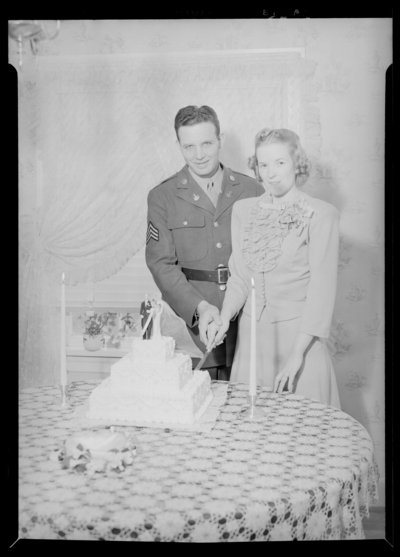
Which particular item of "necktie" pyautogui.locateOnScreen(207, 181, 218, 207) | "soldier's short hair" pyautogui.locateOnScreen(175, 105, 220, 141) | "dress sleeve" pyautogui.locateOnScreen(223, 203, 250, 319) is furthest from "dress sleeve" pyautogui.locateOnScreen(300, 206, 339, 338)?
"soldier's short hair" pyautogui.locateOnScreen(175, 105, 220, 141)

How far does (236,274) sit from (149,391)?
67 cm

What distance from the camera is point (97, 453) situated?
5.26 ft

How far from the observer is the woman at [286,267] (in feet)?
7.34

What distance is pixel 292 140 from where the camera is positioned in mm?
2223

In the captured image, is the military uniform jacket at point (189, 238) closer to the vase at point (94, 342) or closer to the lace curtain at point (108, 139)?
the lace curtain at point (108, 139)

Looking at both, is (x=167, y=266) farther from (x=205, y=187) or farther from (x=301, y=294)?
(x=301, y=294)

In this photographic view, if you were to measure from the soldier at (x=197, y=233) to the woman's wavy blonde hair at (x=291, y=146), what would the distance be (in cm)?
14

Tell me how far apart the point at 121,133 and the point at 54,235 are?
0.48 meters

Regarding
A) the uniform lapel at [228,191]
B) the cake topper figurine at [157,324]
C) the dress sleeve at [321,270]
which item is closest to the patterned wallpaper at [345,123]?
the dress sleeve at [321,270]

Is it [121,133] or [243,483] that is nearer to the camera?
[243,483]

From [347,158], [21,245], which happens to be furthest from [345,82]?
[21,245]

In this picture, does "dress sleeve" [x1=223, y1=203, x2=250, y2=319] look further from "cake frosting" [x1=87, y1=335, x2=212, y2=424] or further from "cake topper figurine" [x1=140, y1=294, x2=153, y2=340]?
"cake frosting" [x1=87, y1=335, x2=212, y2=424]

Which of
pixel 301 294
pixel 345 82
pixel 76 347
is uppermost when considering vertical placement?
pixel 345 82
